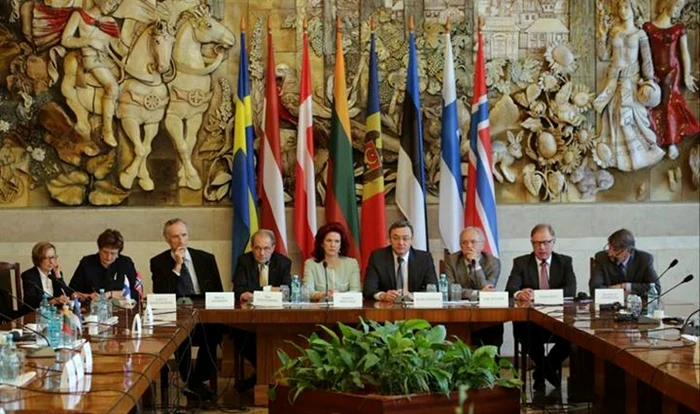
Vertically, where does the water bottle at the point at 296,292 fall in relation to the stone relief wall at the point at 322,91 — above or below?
below

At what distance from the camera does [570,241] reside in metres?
9.84

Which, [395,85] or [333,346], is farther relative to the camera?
[395,85]

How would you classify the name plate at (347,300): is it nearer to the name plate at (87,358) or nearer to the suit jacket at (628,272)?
the suit jacket at (628,272)

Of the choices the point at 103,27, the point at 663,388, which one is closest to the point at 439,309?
the point at 663,388

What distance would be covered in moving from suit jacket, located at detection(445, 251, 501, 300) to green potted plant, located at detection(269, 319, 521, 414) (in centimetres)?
Result: 236

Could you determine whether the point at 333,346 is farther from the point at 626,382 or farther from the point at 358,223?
the point at 358,223

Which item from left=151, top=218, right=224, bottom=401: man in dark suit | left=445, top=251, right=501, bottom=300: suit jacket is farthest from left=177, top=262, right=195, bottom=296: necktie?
left=445, top=251, right=501, bottom=300: suit jacket

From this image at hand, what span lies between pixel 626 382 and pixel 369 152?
12.3 feet

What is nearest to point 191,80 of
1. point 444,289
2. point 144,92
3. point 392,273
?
point 144,92

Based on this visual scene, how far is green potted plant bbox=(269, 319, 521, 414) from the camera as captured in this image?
17.2 feet

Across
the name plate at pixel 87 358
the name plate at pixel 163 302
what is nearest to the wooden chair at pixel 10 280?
the name plate at pixel 163 302

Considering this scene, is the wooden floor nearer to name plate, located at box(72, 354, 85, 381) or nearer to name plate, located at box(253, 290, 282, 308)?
name plate, located at box(253, 290, 282, 308)

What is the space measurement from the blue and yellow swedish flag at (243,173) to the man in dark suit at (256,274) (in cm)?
125

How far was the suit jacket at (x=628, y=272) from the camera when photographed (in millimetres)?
8062
